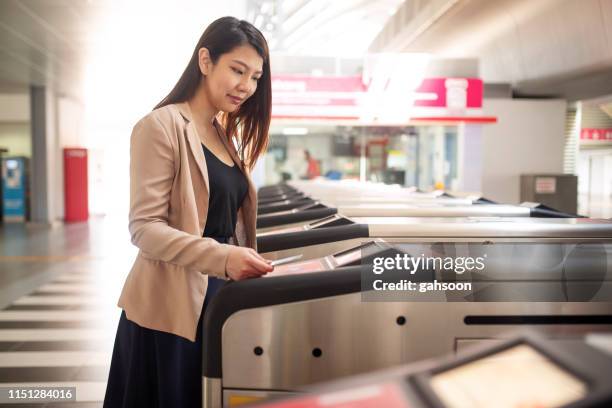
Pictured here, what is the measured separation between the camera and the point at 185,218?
1466 millimetres

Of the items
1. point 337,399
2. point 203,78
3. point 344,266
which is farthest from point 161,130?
point 337,399

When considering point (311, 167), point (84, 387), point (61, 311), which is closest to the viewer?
point (84, 387)

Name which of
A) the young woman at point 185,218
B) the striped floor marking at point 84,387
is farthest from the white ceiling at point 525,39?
the striped floor marking at point 84,387

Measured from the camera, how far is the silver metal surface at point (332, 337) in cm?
138

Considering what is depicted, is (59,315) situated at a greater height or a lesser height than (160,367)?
lesser

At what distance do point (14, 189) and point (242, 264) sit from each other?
13.6m

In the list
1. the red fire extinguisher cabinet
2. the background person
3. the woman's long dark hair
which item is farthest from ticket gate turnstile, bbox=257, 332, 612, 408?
the red fire extinguisher cabinet

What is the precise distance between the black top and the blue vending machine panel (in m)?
13.2

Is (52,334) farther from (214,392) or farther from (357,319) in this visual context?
(357,319)

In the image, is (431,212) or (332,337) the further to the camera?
(431,212)

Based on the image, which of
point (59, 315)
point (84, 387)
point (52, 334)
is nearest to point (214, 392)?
point (84, 387)

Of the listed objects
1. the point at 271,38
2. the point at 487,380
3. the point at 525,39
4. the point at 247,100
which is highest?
the point at 271,38

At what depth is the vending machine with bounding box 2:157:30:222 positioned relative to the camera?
521 inches

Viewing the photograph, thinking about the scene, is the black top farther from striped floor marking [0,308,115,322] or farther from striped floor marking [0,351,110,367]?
striped floor marking [0,308,115,322]
